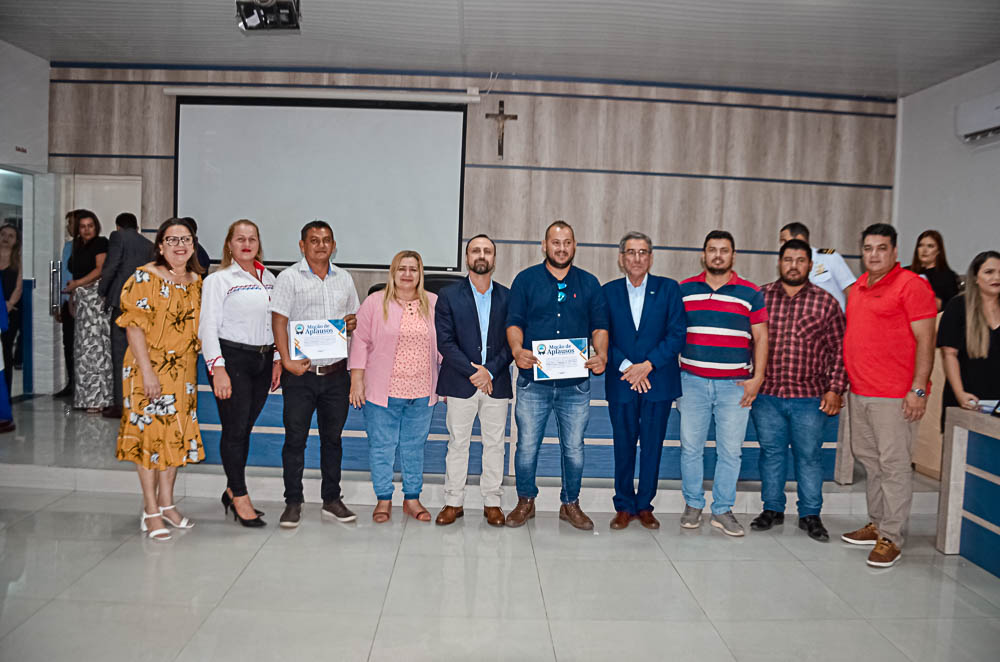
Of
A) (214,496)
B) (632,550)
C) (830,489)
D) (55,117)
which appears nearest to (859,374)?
(830,489)

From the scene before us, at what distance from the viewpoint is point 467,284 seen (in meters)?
3.46

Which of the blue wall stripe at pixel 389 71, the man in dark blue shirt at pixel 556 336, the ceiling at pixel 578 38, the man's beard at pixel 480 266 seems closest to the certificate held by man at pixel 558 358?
the man in dark blue shirt at pixel 556 336

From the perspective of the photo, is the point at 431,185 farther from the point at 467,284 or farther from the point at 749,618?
the point at 749,618

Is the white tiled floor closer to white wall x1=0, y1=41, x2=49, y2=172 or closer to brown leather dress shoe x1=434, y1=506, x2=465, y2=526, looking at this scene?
brown leather dress shoe x1=434, y1=506, x2=465, y2=526

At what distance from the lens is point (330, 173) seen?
660 centimetres

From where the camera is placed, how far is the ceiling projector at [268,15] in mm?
4285

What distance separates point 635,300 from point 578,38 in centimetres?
282

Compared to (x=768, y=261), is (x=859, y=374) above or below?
below

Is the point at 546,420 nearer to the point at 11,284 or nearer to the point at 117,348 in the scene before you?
the point at 117,348

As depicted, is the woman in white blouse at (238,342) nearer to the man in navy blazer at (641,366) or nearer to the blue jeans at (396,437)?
the blue jeans at (396,437)

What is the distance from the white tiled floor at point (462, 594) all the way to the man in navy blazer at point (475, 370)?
0.22m

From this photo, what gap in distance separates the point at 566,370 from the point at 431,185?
12.3 feet

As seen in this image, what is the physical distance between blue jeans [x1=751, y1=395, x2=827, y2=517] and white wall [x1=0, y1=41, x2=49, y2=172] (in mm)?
6357

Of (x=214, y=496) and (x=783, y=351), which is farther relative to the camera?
(x=214, y=496)
